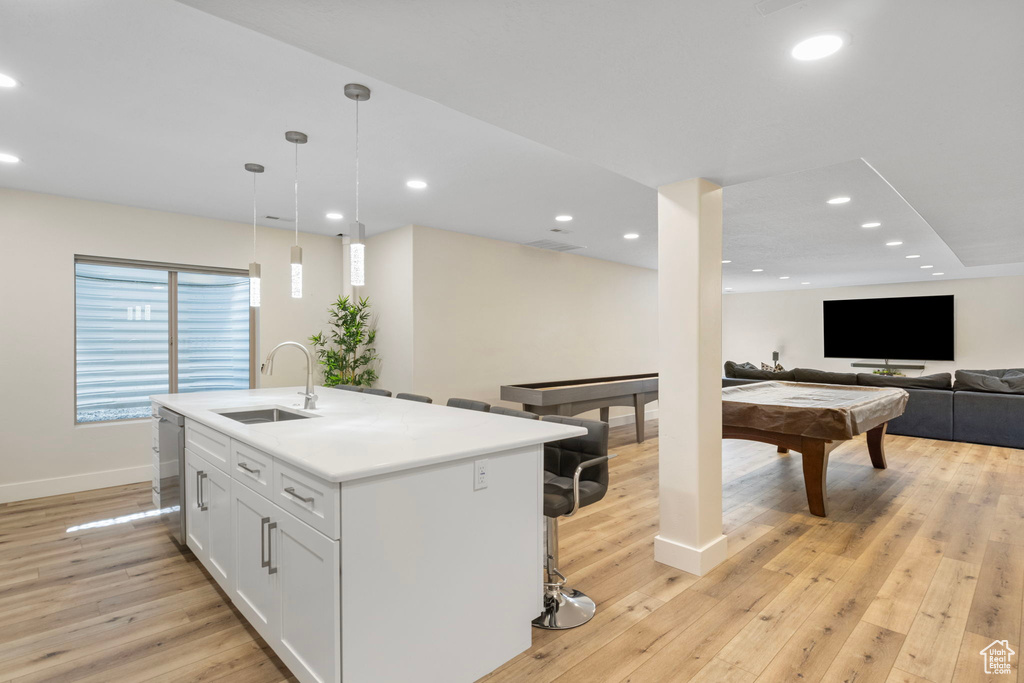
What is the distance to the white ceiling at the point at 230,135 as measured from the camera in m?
2.01

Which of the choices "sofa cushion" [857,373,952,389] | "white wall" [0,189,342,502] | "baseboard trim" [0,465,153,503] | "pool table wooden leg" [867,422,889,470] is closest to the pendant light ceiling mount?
"white wall" [0,189,342,502]

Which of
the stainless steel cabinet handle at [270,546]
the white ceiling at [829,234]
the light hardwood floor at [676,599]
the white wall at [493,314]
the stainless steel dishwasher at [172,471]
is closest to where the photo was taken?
the stainless steel cabinet handle at [270,546]

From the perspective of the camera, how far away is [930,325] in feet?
31.4

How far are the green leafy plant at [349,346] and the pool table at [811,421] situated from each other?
11.9 ft

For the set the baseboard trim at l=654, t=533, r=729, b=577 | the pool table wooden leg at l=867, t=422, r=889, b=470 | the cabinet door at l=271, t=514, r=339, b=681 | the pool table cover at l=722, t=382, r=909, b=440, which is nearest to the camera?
the cabinet door at l=271, t=514, r=339, b=681

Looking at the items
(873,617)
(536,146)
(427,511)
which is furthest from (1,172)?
(873,617)

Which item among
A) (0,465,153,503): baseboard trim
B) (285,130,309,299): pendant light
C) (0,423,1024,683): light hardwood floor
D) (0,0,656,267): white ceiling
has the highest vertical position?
(0,0,656,267): white ceiling

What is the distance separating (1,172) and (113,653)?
3495mm

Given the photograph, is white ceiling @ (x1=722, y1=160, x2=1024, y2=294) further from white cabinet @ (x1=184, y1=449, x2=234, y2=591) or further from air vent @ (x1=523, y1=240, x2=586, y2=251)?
white cabinet @ (x1=184, y1=449, x2=234, y2=591)

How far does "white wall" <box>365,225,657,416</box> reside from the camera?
5230mm

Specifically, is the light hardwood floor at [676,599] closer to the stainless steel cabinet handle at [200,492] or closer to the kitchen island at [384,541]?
the kitchen island at [384,541]

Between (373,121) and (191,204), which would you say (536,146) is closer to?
(373,121)

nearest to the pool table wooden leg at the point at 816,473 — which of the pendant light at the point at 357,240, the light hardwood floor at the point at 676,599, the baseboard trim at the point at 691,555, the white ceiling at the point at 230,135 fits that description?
the light hardwood floor at the point at 676,599

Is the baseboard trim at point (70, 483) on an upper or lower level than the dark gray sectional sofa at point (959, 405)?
lower
